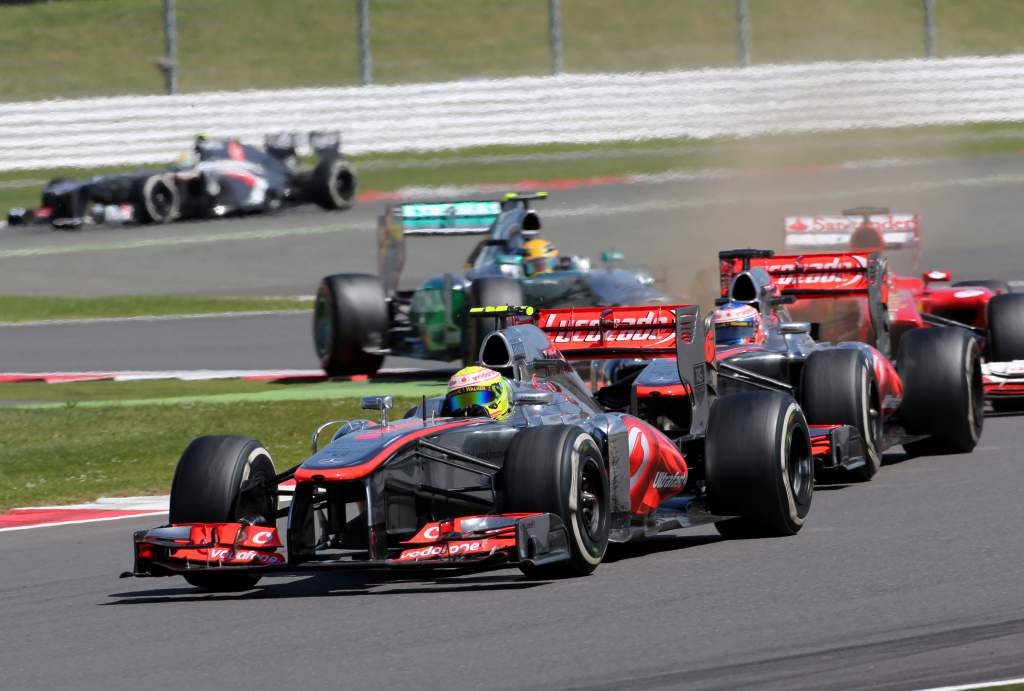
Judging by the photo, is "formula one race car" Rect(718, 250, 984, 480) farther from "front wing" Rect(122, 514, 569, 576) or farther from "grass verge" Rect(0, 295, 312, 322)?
"grass verge" Rect(0, 295, 312, 322)

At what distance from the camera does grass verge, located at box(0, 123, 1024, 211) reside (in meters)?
32.8

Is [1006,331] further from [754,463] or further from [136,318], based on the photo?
[136,318]

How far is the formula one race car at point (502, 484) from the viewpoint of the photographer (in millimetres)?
9133

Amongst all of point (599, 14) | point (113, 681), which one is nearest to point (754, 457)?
point (113, 681)

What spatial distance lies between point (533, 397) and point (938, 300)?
8609 mm

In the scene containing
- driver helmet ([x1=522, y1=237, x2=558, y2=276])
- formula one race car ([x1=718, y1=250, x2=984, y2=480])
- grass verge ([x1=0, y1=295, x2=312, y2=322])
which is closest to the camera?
formula one race car ([x1=718, y1=250, x2=984, y2=480])

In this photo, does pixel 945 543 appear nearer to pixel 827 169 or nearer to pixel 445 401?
pixel 445 401

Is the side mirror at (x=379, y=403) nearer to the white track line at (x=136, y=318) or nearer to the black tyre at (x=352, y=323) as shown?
the black tyre at (x=352, y=323)

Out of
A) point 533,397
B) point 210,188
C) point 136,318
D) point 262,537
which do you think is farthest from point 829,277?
point 210,188

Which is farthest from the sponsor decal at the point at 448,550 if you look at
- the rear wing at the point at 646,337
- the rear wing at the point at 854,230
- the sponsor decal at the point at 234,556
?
the rear wing at the point at 854,230

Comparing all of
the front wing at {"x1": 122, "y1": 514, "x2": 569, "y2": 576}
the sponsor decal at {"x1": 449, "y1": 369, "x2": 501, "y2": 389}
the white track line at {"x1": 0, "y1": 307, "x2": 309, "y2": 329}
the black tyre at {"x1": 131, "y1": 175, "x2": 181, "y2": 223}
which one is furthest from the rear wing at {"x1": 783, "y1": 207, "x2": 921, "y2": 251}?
the black tyre at {"x1": 131, "y1": 175, "x2": 181, "y2": 223}

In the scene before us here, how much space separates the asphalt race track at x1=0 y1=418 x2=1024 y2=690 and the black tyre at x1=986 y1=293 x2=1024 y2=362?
16.9ft

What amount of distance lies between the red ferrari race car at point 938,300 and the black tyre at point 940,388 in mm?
1606

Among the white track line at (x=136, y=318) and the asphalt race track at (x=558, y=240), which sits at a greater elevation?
the asphalt race track at (x=558, y=240)
